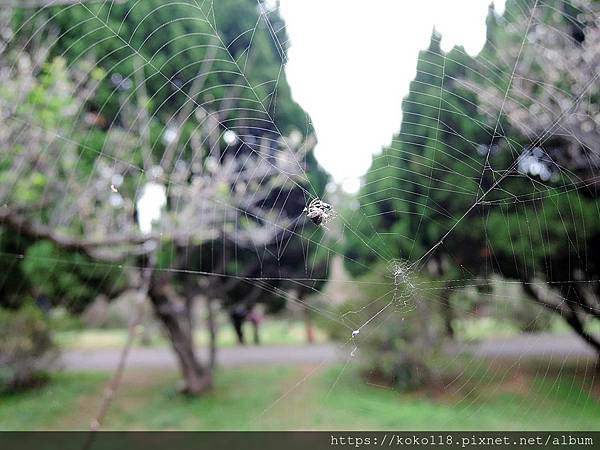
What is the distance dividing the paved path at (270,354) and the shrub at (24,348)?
217 mm

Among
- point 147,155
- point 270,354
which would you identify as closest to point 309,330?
point 270,354

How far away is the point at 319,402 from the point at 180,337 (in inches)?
58.6

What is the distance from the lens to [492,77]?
10.7 ft

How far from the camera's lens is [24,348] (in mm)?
4648

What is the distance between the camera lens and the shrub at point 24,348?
4.58m

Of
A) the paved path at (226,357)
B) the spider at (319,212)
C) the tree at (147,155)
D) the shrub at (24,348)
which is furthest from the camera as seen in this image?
the paved path at (226,357)

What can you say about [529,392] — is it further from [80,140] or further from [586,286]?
[80,140]

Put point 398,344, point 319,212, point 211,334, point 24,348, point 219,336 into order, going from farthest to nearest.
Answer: point 219,336
point 211,334
point 24,348
point 398,344
point 319,212

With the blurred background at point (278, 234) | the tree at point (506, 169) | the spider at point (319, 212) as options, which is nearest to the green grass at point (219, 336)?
the blurred background at point (278, 234)

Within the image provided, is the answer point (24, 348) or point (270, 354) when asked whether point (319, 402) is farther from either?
point (24, 348)

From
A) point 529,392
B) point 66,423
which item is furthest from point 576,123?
point 66,423

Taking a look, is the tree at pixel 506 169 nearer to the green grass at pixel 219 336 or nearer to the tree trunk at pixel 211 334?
the green grass at pixel 219 336

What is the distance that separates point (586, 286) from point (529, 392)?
35.1 inches

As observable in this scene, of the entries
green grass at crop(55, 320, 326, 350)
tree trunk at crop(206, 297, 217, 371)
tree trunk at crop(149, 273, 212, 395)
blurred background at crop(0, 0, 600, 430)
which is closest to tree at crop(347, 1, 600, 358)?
blurred background at crop(0, 0, 600, 430)
